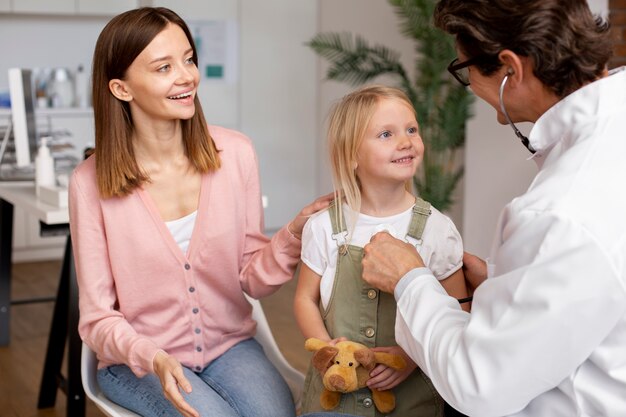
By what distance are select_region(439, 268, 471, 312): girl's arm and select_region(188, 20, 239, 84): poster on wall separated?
14.7 ft

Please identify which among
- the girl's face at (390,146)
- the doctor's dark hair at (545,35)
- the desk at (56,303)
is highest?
the doctor's dark hair at (545,35)

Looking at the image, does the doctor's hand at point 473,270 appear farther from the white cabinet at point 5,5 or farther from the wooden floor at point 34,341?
the white cabinet at point 5,5

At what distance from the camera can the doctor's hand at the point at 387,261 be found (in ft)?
5.26

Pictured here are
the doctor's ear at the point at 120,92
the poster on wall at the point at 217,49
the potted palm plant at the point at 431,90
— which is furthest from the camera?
the poster on wall at the point at 217,49

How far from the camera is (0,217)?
399 centimetres

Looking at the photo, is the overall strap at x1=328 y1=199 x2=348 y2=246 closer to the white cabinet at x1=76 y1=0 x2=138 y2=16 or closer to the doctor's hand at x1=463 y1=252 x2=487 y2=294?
the doctor's hand at x1=463 y1=252 x2=487 y2=294

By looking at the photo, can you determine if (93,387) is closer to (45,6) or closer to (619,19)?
(619,19)

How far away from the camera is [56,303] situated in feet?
10.8

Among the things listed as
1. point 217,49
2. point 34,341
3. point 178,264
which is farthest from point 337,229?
point 217,49

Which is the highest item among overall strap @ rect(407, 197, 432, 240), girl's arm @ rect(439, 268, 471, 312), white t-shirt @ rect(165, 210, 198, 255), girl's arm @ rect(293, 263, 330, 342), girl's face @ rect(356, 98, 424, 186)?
girl's face @ rect(356, 98, 424, 186)

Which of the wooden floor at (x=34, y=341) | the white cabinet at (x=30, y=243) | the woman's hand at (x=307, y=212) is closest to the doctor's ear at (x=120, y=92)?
the woman's hand at (x=307, y=212)

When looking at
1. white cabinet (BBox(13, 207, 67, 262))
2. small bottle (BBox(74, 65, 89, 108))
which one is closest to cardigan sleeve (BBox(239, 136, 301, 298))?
white cabinet (BBox(13, 207, 67, 262))

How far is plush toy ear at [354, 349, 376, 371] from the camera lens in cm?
177

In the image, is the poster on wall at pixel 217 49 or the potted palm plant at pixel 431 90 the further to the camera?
the poster on wall at pixel 217 49
